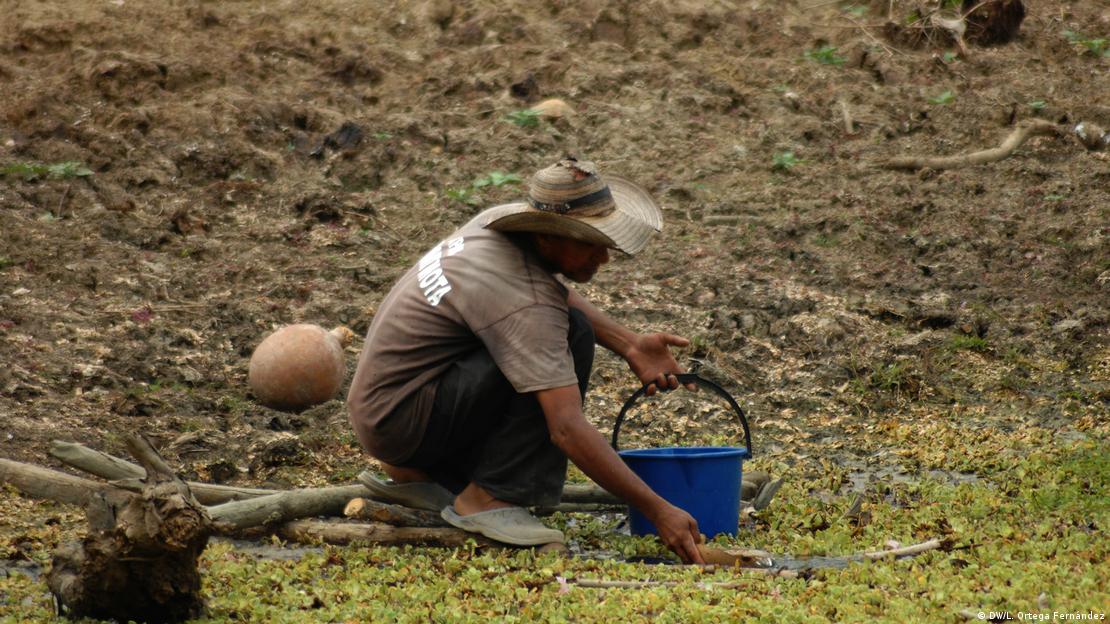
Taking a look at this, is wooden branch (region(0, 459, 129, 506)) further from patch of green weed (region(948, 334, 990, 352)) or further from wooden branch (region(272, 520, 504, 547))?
patch of green weed (region(948, 334, 990, 352))

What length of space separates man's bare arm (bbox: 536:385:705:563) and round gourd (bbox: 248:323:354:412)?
2.85 metres

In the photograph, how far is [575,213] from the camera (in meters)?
4.89

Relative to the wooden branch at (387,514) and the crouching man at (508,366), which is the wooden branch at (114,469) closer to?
the wooden branch at (387,514)

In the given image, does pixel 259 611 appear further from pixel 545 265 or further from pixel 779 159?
pixel 779 159

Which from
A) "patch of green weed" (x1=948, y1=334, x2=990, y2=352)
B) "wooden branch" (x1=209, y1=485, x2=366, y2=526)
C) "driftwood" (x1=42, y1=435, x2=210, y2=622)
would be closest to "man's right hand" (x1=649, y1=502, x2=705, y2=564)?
"wooden branch" (x1=209, y1=485, x2=366, y2=526)

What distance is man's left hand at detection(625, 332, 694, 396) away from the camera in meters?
5.21

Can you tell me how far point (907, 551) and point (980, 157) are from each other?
22.7 feet

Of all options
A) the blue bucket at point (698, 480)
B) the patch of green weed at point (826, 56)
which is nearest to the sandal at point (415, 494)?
the blue bucket at point (698, 480)

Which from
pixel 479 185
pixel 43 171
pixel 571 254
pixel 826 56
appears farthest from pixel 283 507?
pixel 826 56

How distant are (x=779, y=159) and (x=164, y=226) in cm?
508

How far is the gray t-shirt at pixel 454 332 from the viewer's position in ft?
15.2

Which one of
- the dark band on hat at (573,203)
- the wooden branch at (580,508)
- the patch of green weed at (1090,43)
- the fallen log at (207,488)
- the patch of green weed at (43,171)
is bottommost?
the wooden branch at (580,508)

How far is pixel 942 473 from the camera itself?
6.57 m

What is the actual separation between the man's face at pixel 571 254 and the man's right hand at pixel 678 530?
95 cm
